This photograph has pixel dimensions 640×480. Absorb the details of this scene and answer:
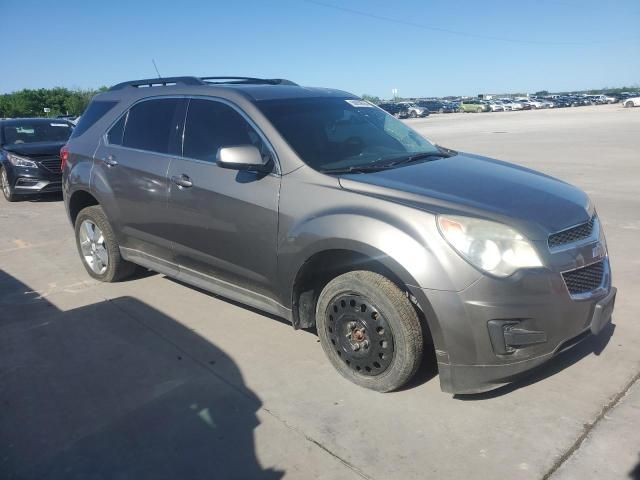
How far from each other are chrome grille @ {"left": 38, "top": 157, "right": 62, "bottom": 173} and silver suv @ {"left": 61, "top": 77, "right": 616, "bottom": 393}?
6096mm

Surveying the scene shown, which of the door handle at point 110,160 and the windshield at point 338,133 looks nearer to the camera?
the windshield at point 338,133

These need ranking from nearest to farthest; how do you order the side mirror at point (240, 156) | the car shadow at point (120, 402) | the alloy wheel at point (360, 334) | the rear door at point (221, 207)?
the car shadow at point (120, 402) → the alloy wheel at point (360, 334) → the side mirror at point (240, 156) → the rear door at point (221, 207)

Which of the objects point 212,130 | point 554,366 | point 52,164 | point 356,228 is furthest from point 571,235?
point 52,164

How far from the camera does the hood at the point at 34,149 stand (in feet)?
32.9

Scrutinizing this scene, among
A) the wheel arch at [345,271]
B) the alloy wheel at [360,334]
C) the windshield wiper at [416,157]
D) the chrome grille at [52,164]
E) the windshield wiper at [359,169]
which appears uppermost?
the windshield wiper at [416,157]

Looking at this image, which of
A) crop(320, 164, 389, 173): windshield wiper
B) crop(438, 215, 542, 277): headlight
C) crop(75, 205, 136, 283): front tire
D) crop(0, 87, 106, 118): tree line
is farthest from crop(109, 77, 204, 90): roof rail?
crop(0, 87, 106, 118): tree line

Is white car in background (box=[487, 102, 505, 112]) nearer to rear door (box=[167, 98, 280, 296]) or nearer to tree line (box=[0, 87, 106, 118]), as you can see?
tree line (box=[0, 87, 106, 118])

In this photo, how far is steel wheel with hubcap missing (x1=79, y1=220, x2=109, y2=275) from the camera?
518cm

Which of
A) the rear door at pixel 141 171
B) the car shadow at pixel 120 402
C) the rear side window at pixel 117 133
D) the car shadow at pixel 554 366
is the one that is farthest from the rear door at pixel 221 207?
the car shadow at pixel 554 366

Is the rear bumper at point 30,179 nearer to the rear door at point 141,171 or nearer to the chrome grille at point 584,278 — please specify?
the rear door at point 141,171

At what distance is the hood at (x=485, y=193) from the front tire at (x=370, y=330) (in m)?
0.51

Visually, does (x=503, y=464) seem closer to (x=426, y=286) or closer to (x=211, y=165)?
(x=426, y=286)

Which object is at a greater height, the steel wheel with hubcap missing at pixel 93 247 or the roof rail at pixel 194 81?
the roof rail at pixel 194 81

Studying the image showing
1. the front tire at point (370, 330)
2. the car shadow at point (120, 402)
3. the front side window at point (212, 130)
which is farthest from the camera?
the front side window at point (212, 130)
